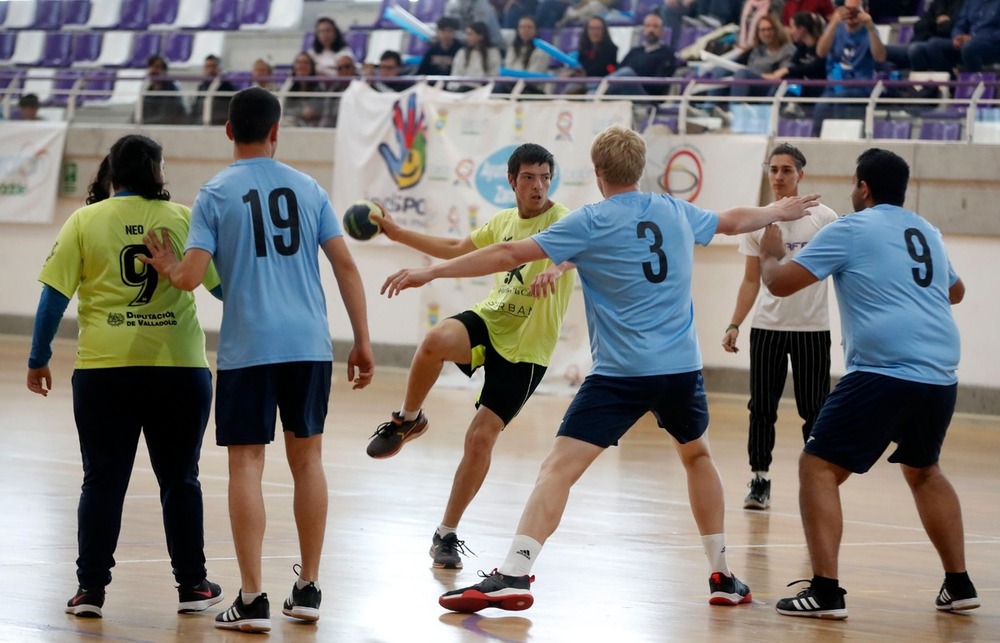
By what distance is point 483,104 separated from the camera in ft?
66.1

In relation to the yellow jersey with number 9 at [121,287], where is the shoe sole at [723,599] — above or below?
below

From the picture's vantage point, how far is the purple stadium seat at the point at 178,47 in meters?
28.2

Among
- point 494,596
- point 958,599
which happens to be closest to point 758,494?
point 958,599

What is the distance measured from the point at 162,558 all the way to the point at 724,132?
41.7ft

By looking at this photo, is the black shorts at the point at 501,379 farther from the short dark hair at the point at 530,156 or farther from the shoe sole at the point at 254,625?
the shoe sole at the point at 254,625

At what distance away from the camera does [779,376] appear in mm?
9984

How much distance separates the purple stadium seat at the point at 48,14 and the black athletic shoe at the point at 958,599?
27.1 meters

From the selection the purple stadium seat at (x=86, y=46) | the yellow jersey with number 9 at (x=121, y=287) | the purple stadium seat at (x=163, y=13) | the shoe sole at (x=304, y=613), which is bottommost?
the purple stadium seat at (x=86, y=46)

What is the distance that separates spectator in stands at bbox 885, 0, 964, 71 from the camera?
18.3 metres

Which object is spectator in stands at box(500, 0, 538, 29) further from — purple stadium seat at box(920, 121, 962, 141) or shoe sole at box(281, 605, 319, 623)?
shoe sole at box(281, 605, 319, 623)

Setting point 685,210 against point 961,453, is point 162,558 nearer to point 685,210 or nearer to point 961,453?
point 685,210

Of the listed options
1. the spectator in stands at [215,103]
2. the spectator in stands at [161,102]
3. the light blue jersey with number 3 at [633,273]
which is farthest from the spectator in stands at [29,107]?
the light blue jersey with number 3 at [633,273]

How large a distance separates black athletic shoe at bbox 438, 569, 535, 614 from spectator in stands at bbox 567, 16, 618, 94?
15.0m

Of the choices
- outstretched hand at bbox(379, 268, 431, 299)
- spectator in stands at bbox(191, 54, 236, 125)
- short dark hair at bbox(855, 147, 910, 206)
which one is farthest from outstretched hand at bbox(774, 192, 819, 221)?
spectator in stands at bbox(191, 54, 236, 125)
